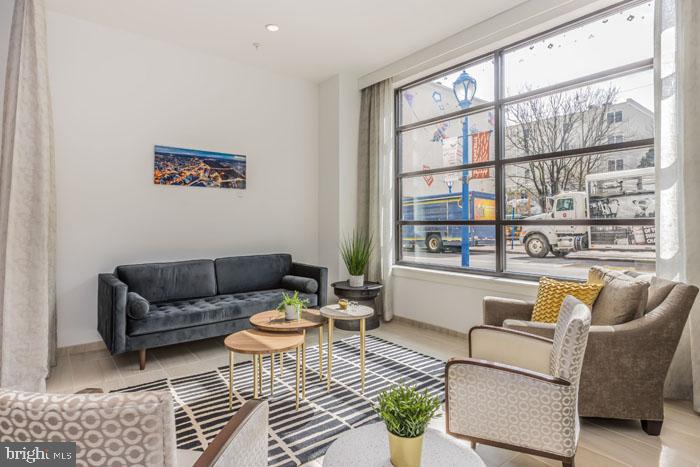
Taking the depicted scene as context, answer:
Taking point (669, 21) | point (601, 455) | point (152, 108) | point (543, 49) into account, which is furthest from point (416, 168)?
point (601, 455)

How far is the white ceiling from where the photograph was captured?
3.42 m

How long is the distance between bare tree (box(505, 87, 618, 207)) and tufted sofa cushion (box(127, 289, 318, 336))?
2554 mm

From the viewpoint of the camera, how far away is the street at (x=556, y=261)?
10.0 ft

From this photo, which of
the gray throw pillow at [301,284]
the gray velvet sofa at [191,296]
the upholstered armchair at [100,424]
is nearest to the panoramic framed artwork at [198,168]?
the gray velvet sofa at [191,296]

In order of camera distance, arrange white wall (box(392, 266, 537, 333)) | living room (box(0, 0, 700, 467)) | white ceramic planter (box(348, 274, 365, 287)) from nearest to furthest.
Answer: living room (box(0, 0, 700, 467)) < white wall (box(392, 266, 537, 333)) < white ceramic planter (box(348, 274, 365, 287))

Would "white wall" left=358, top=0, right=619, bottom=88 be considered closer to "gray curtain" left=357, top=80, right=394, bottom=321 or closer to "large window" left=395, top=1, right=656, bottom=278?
"large window" left=395, top=1, right=656, bottom=278

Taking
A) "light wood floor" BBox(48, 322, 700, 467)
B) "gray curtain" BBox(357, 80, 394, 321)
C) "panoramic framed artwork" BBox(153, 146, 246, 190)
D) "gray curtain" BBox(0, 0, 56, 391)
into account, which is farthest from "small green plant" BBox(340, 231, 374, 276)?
"gray curtain" BBox(0, 0, 56, 391)

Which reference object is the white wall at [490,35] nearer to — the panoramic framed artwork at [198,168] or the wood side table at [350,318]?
the panoramic framed artwork at [198,168]

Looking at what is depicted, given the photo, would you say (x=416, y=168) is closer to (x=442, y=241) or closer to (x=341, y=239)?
(x=442, y=241)

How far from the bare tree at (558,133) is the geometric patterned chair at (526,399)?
1.87 m

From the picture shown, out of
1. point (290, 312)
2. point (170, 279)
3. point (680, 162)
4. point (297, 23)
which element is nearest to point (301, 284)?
point (170, 279)

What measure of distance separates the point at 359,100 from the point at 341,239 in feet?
6.16

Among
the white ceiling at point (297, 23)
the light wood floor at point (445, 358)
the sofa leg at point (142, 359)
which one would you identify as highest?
the white ceiling at point (297, 23)

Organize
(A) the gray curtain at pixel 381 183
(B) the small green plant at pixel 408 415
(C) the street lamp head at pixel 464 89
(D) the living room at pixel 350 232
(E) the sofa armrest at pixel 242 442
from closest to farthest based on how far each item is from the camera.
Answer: (E) the sofa armrest at pixel 242 442 → (B) the small green plant at pixel 408 415 → (D) the living room at pixel 350 232 → (C) the street lamp head at pixel 464 89 → (A) the gray curtain at pixel 381 183
